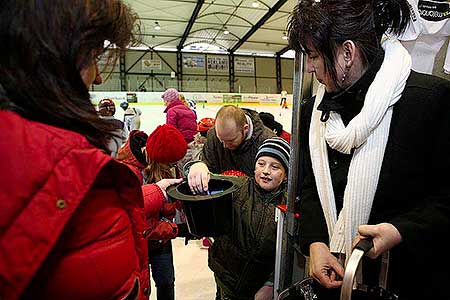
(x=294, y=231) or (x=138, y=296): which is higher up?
(x=138, y=296)

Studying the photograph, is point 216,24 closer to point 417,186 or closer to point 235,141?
point 235,141

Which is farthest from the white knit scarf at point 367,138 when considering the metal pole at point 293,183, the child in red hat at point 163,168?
the child in red hat at point 163,168

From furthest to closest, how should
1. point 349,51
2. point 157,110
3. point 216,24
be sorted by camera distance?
point 216,24 < point 157,110 < point 349,51

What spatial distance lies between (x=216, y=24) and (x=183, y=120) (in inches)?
368

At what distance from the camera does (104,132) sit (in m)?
0.57

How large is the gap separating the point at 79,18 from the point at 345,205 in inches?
27.2

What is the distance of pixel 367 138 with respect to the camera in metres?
0.83

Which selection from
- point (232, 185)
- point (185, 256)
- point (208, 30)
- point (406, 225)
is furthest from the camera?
point (208, 30)

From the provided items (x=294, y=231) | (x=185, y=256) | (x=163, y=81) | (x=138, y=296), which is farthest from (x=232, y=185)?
(x=163, y=81)

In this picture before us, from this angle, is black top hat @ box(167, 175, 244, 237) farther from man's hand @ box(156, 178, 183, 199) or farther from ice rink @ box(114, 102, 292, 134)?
ice rink @ box(114, 102, 292, 134)

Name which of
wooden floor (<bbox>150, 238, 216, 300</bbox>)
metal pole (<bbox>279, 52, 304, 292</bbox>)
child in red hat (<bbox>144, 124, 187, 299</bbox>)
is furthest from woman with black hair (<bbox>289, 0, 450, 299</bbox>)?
wooden floor (<bbox>150, 238, 216, 300</bbox>)

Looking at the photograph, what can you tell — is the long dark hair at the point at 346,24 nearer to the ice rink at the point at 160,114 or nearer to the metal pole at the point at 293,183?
the metal pole at the point at 293,183

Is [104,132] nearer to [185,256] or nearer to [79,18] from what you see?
[79,18]

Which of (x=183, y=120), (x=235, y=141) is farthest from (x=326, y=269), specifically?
(x=183, y=120)
